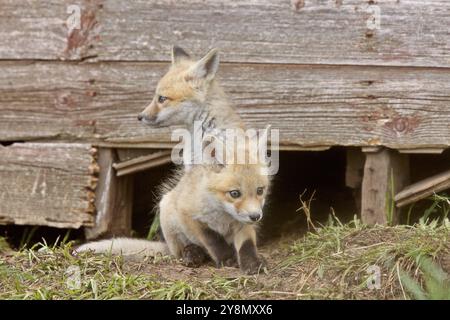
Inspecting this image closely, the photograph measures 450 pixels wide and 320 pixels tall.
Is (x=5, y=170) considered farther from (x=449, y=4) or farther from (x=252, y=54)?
(x=449, y=4)

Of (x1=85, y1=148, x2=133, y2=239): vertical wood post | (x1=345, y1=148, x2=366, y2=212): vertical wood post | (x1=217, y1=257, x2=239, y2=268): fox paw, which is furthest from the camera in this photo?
(x1=85, y1=148, x2=133, y2=239): vertical wood post

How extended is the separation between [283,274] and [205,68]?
1869 mm

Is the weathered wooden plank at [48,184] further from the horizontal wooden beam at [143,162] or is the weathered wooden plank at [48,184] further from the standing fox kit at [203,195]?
the standing fox kit at [203,195]

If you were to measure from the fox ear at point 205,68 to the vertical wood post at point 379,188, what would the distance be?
1.45m

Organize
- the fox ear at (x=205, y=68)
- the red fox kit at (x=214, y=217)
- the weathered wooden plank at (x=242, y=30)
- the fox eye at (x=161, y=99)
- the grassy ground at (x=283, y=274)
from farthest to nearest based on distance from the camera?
the weathered wooden plank at (x=242, y=30) → the fox eye at (x=161, y=99) → the fox ear at (x=205, y=68) → the red fox kit at (x=214, y=217) → the grassy ground at (x=283, y=274)

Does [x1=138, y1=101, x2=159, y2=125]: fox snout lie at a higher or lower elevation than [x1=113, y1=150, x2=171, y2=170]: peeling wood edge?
higher

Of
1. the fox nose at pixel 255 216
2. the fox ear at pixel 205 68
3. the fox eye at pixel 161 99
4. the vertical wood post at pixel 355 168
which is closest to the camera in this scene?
the fox nose at pixel 255 216

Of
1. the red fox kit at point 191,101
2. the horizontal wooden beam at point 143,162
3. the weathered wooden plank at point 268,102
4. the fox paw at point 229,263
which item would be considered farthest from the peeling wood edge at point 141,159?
the fox paw at point 229,263

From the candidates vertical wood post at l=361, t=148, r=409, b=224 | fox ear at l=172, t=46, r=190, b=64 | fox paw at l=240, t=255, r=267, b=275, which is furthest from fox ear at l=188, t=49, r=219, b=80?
fox paw at l=240, t=255, r=267, b=275

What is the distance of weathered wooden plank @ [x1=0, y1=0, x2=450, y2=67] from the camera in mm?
6617

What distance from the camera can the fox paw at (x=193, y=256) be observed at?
5801 millimetres

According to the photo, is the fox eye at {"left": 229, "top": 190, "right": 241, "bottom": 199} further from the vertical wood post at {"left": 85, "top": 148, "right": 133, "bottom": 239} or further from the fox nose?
the vertical wood post at {"left": 85, "top": 148, "right": 133, "bottom": 239}

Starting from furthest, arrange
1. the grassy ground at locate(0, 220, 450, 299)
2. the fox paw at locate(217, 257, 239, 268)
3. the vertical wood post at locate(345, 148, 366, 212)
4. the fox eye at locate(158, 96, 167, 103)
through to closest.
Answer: the vertical wood post at locate(345, 148, 366, 212) → the fox eye at locate(158, 96, 167, 103) → the fox paw at locate(217, 257, 239, 268) → the grassy ground at locate(0, 220, 450, 299)

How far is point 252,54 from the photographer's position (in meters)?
6.86
